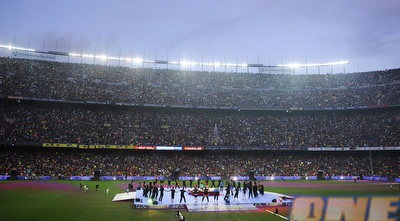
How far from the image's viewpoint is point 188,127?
62656mm

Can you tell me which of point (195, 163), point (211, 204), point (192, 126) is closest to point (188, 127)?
point (192, 126)

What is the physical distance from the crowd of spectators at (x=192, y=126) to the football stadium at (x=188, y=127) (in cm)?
24

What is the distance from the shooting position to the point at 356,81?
71.2 meters

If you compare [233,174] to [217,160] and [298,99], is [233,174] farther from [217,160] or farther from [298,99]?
[298,99]

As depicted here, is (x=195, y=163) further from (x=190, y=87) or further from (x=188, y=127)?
(x=190, y=87)

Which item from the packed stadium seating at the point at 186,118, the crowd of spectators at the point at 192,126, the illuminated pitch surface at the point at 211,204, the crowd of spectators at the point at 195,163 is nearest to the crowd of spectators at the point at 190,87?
the packed stadium seating at the point at 186,118

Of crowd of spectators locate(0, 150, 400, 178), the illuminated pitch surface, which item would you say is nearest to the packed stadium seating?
crowd of spectators locate(0, 150, 400, 178)

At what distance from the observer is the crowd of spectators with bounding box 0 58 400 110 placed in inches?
2387

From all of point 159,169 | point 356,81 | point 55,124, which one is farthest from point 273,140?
point 55,124

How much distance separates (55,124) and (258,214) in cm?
4936

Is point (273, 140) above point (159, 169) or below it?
above

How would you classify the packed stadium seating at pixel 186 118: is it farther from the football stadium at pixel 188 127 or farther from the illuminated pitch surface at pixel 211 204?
the illuminated pitch surface at pixel 211 204

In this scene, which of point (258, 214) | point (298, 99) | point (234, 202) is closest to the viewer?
point (258, 214)

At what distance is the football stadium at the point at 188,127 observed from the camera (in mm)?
50906
